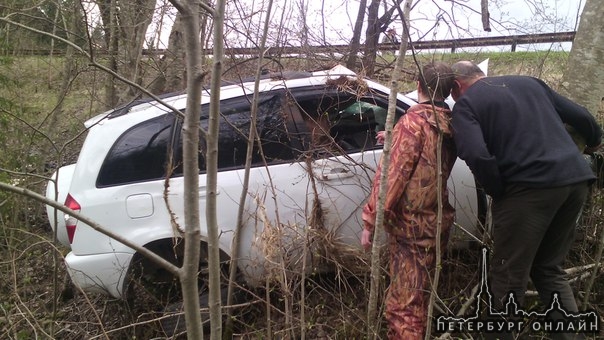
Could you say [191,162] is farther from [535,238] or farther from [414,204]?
[535,238]

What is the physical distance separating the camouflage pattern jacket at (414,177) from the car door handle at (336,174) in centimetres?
70

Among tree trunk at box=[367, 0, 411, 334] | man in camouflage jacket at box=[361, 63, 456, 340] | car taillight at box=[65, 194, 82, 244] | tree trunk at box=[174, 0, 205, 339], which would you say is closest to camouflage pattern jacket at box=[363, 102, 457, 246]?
man in camouflage jacket at box=[361, 63, 456, 340]

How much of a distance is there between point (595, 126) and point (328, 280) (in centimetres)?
202

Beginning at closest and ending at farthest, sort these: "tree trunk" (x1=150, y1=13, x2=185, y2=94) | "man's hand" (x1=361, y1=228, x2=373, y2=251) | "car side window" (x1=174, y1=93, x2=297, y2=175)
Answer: "man's hand" (x1=361, y1=228, x2=373, y2=251)
"car side window" (x1=174, y1=93, x2=297, y2=175)
"tree trunk" (x1=150, y1=13, x2=185, y2=94)

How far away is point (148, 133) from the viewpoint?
11.7 feet

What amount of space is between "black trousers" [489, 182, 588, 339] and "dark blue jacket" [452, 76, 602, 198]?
0.25ft

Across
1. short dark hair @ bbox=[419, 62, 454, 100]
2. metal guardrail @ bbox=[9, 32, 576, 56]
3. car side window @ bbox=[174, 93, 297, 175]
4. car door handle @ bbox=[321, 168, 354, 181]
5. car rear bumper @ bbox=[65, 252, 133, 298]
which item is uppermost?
metal guardrail @ bbox=[9, 32, 576, 56]

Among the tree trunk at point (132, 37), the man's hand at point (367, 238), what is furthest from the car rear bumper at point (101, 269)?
the tree trunk at point (132, 37)

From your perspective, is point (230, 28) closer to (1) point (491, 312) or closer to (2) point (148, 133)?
(2) point (148, 133)

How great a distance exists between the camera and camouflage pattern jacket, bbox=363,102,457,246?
2748mm

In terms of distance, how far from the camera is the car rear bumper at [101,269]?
3486mm

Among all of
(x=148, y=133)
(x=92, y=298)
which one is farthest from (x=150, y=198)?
(x=92, y=298)

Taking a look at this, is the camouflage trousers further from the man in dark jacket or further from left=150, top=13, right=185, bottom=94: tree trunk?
left=150, top=13, right=185, bottom=94: tree trunk

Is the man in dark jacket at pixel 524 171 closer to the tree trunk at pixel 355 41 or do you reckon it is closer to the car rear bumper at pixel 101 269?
the tree trunk at pixel 355 41
